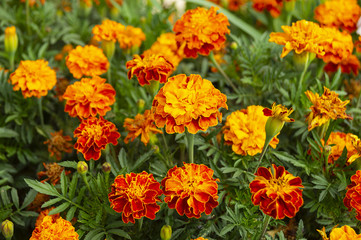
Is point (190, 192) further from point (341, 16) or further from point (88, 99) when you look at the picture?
point (341, 16)

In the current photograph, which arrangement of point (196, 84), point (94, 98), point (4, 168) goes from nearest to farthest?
point (196, 84) → point (94, 98) → point (4, 168)

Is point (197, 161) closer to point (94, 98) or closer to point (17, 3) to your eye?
point (94, 98)

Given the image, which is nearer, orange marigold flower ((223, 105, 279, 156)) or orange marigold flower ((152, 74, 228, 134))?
orange marigold flower ((152, 74, 228, 134))

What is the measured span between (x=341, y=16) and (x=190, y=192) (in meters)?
0.78

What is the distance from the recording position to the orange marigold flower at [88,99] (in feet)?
3.12

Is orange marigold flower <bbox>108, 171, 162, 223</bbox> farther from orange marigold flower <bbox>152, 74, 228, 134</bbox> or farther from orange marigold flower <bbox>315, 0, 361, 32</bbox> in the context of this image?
orange marigold flower <bbox>315, 0, 361, 32</bbox>

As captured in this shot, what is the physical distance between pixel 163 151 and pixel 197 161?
0.09 meters

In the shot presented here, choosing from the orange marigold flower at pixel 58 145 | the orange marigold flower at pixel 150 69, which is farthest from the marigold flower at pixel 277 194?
the orange marigold flower at pixel 58 145

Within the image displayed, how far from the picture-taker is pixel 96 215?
2.91 ft

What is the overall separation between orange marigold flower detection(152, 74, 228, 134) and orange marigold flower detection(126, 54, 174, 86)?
0.08m

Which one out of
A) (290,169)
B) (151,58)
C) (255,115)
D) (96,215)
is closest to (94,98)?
(151,58)

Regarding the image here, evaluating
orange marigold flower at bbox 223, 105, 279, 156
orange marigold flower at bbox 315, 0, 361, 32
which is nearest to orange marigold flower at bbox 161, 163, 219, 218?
orange marigold flower at bbox 223, 105, 279, 156

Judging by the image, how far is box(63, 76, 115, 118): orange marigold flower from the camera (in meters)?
0.95

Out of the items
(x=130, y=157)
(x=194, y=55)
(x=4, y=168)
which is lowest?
(x=4, y=168)
